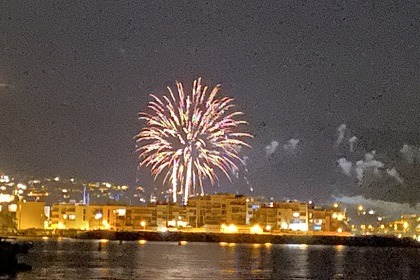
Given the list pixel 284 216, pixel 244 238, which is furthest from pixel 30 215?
pixel 284 216

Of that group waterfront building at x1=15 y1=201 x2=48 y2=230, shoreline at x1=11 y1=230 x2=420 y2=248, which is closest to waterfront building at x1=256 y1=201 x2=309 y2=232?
shoreline at x1=11 y1=230 x2=420 y2=248

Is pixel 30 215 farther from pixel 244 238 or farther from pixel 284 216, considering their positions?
pixel 284 216

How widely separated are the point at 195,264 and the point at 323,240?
95130mm

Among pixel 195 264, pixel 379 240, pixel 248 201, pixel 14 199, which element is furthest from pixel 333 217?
pixel 195 264

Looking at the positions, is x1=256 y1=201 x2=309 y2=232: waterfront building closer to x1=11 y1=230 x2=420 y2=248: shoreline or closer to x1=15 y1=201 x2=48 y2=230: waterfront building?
x1=11 y1=230 x2=420 y2=248: shoreline

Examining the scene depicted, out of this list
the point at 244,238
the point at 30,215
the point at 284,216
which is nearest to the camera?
the point at 244,238

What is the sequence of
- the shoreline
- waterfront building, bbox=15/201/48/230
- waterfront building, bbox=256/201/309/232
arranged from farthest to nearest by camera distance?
waterfront building, bbox=15/201/48/230, waterfront building, bbox=256/201/309/232, the shoreline

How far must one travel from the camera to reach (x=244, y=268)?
68.8 meters

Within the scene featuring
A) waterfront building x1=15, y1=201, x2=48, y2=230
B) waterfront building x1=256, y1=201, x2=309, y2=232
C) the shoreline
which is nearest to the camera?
the shoreline

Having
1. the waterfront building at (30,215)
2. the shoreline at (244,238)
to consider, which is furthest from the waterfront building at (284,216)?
the waterfront building at (30,215)

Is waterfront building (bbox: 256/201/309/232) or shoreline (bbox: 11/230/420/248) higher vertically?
waterfront building (bbox: 256/201/309/232)

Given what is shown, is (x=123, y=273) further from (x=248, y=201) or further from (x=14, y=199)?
(x=14, y=199)

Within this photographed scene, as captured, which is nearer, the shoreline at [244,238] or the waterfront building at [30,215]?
the shoreline at [244,238]

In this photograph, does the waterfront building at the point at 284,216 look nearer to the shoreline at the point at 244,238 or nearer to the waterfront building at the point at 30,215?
the shoreline at the point at 244,238
